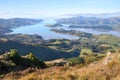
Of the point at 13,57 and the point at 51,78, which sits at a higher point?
the point at 51,78

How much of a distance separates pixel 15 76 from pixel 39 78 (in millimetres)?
2700

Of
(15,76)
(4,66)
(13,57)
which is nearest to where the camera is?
(15,76)

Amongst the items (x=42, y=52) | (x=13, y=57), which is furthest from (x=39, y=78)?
(x=42, y=52)

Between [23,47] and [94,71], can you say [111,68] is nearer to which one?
[94,71]

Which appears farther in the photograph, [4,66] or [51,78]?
[4,66]

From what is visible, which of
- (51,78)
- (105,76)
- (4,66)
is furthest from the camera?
(4,66)

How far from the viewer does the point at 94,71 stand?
1273 cm

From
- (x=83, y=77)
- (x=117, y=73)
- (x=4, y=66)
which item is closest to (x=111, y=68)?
(x=117, y=73)

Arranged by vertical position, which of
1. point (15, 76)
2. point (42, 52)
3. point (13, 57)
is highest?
point (15, 76)

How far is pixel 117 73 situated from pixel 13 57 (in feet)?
78.1

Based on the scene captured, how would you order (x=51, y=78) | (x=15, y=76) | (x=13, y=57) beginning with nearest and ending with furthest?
(x=51, y=78) → (x=15, y=76) → (x=13, y=57)

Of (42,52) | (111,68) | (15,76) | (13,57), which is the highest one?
(111,68)

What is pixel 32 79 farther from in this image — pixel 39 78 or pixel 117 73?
pixel 117 73

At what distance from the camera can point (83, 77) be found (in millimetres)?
11898
